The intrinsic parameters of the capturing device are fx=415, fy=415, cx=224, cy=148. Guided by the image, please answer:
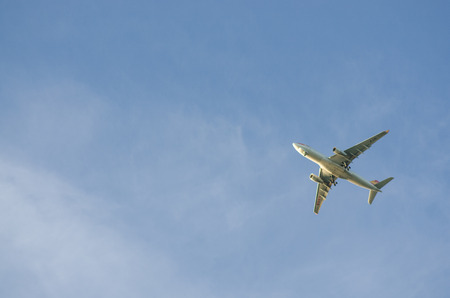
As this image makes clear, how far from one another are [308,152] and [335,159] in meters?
6.06

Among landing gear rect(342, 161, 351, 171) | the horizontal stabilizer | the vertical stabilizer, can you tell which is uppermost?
landing gear rect(342, 161, 351, 171)

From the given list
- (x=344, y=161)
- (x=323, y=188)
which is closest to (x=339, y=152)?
(x=344, y=161)

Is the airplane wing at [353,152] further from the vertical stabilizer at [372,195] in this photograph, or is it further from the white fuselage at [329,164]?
the vertical stabilizer at [372,195]

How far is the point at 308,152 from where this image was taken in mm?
84188

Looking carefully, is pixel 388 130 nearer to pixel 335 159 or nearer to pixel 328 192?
pixel 335 159

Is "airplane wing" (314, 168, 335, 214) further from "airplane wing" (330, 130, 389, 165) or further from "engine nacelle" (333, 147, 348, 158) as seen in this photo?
"engine nacelle" (333, 147, 348, 158)

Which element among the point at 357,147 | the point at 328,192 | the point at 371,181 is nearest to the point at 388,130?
the point at 357,147

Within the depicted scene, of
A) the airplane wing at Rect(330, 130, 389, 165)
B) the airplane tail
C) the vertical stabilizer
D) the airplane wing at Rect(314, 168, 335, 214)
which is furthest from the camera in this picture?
the airplane wing at Rect(314, 168, 335, 214)

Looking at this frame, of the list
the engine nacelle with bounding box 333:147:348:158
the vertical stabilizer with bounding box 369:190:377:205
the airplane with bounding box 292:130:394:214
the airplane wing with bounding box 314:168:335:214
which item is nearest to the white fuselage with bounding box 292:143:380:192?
the airplane with bounding box 292:130:394:214

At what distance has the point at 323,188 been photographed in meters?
97.3

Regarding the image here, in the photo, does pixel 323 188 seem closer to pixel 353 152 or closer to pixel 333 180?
pixel 333 180

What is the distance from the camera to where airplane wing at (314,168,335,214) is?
94562 millimetres

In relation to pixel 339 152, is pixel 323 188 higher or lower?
higher

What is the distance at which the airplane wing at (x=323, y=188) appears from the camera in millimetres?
94562
